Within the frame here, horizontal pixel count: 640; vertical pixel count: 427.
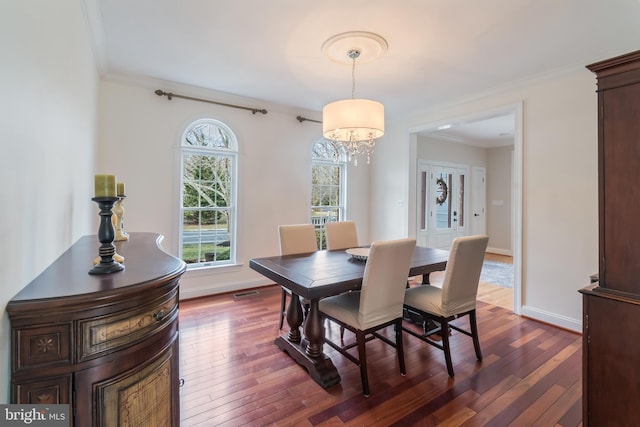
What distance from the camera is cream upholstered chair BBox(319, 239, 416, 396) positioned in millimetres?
1996

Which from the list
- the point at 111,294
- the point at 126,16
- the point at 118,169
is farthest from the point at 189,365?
the point at 126,16

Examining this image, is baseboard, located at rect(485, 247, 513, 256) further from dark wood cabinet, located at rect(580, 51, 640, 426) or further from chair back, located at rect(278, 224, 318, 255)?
dark wood cabinet, located at rect(580, 51, 640, 426)

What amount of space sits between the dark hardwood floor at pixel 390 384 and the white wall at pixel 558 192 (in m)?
0.43

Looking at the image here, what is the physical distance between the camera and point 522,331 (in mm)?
2973

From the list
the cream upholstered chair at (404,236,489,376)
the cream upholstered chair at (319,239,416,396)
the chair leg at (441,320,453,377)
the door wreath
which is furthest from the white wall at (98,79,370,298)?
the door wreath

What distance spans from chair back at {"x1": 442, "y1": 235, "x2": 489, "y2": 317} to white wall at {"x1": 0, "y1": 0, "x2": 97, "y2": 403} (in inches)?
88.9

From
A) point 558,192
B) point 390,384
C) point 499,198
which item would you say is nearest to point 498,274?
point 558,192

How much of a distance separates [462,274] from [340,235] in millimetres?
1498

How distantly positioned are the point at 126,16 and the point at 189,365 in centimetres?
272

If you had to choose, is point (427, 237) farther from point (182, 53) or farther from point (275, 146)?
point (182, 53)

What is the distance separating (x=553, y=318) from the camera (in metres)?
3.14

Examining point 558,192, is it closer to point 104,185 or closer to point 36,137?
point 104,185

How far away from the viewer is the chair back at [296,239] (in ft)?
10.1

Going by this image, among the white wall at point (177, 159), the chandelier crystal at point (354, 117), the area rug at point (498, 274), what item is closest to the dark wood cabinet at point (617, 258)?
the chandelier crystal at point (354, 117)
